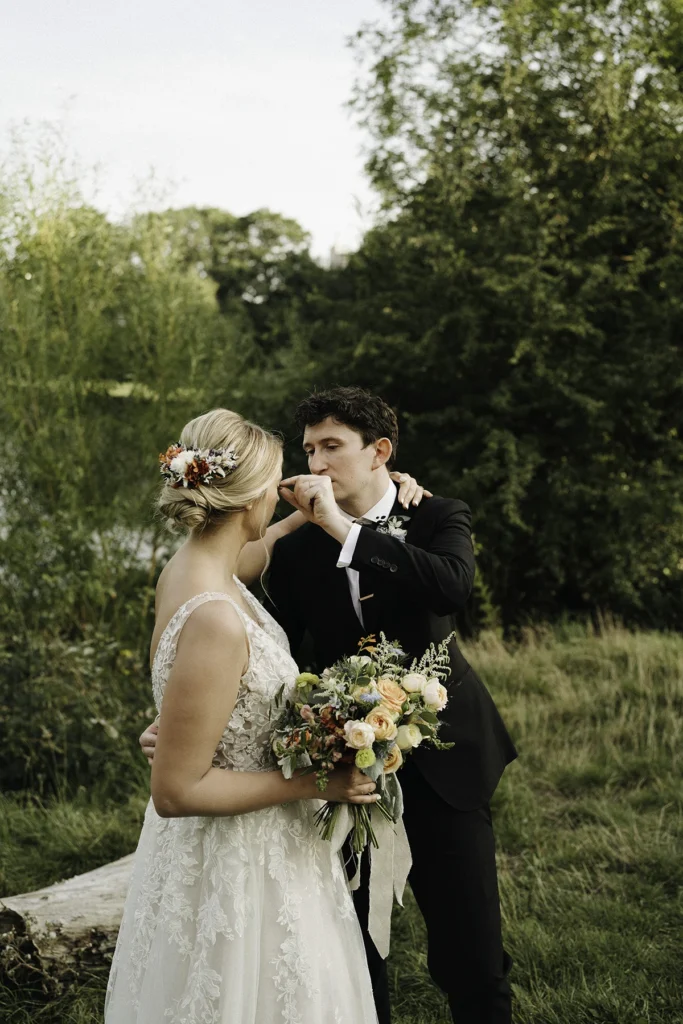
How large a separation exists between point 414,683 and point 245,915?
682mm

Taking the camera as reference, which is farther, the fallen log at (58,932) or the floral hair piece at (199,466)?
the fallen log at (58,932)

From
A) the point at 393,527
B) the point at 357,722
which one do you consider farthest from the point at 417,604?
the point at 357,722

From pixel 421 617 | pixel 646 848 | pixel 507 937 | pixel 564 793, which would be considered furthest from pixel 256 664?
pixel 564 793

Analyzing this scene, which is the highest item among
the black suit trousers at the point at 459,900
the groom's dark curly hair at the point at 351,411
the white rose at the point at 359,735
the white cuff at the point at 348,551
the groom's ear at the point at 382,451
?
the groom's dark curly hair at the point at 351,411

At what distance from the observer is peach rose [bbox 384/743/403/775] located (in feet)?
7.04

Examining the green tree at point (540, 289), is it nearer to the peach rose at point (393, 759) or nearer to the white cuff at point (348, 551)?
the white cuff at point (348, 551)

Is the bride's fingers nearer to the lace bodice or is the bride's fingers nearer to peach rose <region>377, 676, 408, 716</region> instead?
the lace bodice

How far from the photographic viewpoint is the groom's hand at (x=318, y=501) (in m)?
2.60

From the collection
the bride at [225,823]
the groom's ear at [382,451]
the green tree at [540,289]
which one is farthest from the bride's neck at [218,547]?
the green tree at [540,289]

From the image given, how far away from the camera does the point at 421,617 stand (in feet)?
9.12

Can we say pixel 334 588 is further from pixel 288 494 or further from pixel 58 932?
pixel 58 932

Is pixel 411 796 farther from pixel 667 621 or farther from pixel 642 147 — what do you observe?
pixel 642 147

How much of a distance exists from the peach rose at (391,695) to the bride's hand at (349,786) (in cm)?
18

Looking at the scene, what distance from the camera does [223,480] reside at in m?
2.25
